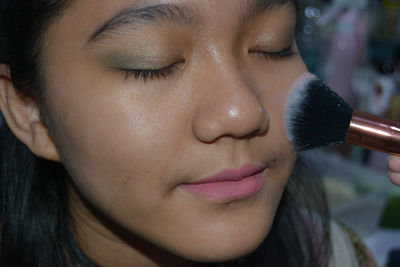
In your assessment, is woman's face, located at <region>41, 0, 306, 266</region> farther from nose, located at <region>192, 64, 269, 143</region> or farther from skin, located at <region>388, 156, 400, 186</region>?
skin, located at <region>388, 156, 400, 186</region>

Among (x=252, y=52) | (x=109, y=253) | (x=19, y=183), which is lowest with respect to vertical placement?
(x=109, y=253)

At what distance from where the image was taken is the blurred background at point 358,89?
3.54ft

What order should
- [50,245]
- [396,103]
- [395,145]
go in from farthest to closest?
1. [396,103]
2. [50,245]
3. [395,145]

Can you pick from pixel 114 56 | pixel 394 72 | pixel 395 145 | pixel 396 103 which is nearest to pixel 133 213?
pixel 114 56

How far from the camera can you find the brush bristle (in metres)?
0.46

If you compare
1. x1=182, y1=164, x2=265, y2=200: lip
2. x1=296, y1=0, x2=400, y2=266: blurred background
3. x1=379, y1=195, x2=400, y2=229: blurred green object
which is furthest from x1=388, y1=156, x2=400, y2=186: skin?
x1=379, y1=195, x2=400, y2=229: blurred green object

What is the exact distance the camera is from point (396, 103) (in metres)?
1.45

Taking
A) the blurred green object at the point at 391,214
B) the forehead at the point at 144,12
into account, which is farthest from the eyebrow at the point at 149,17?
the blurred green object at the point at 391,214

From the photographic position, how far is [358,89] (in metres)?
1.52

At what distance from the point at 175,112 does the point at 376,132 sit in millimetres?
207

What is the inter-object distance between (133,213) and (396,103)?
123 centimetres

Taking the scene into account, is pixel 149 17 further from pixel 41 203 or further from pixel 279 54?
pixel 41 203

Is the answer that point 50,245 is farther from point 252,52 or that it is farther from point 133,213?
point 252,52

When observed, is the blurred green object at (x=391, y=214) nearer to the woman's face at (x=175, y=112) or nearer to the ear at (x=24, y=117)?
the woman's face at (x=175, y=112)
